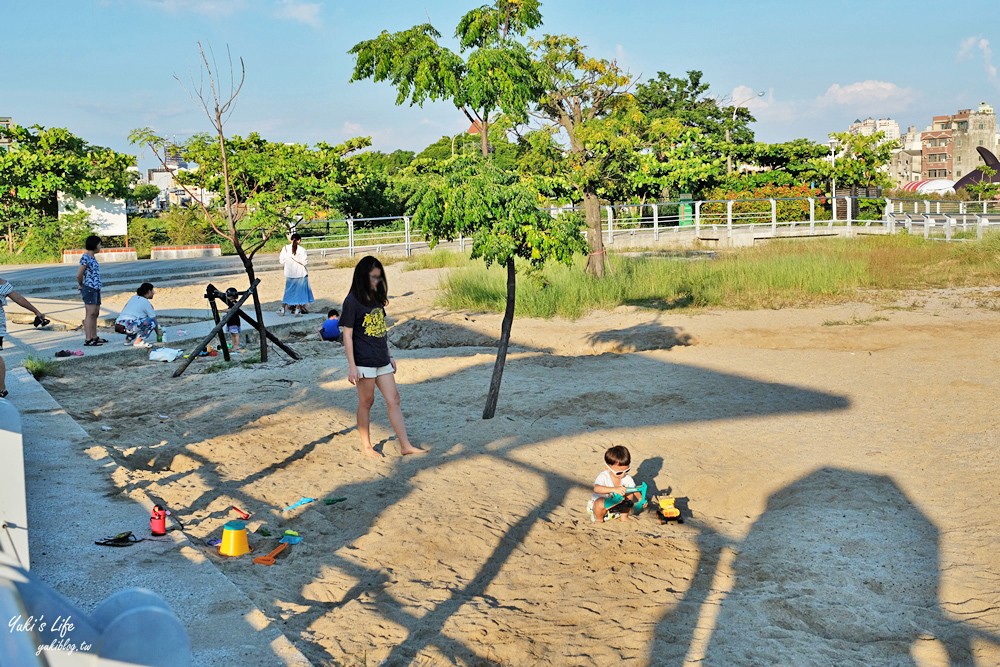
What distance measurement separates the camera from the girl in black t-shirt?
23.2ft

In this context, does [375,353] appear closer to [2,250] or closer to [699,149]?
[2,250]

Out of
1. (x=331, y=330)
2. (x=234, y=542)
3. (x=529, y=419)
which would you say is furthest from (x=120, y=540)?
(x=331, y=330)

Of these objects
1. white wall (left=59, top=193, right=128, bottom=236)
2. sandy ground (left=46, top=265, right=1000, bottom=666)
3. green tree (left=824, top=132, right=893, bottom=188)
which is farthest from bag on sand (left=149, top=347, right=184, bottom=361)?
green tree (left=824, top=132, right=893, bottom=188)

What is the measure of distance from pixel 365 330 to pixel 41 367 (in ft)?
17.6

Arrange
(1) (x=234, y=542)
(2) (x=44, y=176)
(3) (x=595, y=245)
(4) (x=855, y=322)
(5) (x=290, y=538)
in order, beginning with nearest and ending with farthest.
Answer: (1) (x=234, y=542) → (5) (x=290, y=538) → (4) (x=855, y=322) → (3) (x=595, y=245) → (2) (x=44, y=176)

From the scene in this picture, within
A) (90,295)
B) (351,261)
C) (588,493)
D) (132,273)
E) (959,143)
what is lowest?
(588,493)

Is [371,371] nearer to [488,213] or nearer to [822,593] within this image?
[488,213]

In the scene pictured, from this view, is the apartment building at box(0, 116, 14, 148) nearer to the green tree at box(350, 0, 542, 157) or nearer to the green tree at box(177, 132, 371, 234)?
the green tree at box(177, 132, 371, 234)

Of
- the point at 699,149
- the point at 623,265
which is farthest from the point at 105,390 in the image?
the point at 699,149

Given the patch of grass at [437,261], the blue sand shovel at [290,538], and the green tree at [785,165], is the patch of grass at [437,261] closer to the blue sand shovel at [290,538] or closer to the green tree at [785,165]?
the blue sand shovel at [290,538]

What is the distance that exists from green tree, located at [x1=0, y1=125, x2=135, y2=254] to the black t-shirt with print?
27738 mm

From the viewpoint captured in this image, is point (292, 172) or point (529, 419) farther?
point (292, 172)

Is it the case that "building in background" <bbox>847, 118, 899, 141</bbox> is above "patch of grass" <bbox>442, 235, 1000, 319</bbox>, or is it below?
above

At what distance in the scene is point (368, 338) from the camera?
23.2ft
